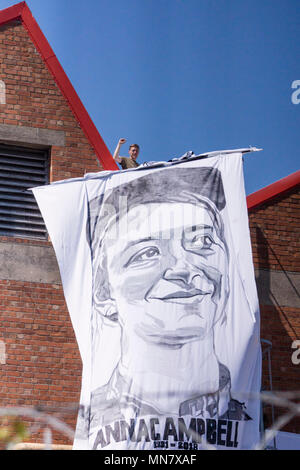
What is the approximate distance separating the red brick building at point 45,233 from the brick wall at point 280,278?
A: 2cm

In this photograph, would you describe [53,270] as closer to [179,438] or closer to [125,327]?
[125,327]

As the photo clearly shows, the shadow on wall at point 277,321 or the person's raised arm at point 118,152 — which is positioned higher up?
the person's raised arm at point 118,152

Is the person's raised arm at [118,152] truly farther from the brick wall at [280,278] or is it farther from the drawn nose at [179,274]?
the drawn nose at [179,274]

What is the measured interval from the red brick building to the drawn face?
60.8 inches

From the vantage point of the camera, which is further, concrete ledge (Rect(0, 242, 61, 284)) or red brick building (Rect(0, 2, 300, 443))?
concrete ledge (Rect(0, 242, 61, 284))

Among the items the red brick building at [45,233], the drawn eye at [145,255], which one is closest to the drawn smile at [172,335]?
the drawn eye at [145,255]

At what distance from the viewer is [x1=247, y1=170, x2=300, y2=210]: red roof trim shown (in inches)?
591

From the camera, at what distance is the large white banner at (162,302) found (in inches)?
444

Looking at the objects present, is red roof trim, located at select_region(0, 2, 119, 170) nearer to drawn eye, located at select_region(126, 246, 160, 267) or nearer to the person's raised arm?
the person's raised arm

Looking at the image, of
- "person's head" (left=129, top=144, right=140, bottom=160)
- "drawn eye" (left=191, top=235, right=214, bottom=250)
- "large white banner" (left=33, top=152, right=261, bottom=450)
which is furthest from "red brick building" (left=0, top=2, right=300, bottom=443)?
"drawn eye" (left=191, top=235, right=214, bottom=250)

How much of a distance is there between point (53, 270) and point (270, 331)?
11.6 ft

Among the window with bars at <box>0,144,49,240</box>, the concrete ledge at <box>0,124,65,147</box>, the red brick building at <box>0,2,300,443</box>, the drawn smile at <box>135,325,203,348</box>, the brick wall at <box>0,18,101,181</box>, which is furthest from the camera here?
the brick wall at <box>0,18,101,181</box>

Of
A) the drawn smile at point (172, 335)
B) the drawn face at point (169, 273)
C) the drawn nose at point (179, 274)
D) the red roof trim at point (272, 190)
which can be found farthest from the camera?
the red roof trim at point (272, 190)
